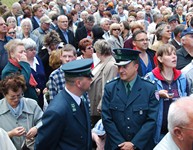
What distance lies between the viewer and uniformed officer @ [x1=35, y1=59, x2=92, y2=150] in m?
3.54

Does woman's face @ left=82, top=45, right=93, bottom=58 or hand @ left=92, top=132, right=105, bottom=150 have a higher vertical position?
woman's face @ left=82, top=45, right=93, bottom=58

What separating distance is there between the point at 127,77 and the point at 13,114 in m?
1.37

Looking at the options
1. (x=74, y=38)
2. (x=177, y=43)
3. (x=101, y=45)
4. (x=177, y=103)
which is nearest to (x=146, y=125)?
(x=177, y=103)

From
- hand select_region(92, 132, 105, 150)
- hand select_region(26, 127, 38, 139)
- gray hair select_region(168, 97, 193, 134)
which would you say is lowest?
hand select_region(92, 132, 105, 150)

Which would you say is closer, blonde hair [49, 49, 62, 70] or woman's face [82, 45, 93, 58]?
blonde hair [49, 49, 62, 70]

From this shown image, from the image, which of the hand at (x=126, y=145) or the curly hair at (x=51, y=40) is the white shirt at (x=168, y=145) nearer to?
the hand at (x=126, y=145)

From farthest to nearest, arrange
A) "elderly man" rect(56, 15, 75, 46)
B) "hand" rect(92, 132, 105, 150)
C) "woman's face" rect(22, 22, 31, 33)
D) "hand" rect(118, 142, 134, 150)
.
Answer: "elderly man" rect(56, 15, 75, 46) → "woman's face" rect(22, 22, 31, 33) → "hand" rect(92, 132, 105, 150) → "hand" rect(118, 142, 134, 150)

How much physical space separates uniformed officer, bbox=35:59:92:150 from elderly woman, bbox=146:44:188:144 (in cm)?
103

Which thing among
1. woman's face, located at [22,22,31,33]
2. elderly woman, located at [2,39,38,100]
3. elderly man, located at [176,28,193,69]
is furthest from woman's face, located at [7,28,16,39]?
elderly man, located at [176,28,193,69]

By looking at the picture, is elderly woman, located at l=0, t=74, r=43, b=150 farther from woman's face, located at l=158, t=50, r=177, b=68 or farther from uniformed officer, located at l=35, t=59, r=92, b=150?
woman's face, located at l=158, t=50, r=177, b=68

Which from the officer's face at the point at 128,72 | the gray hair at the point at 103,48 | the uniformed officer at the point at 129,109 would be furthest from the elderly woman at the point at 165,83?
the gray hair at the point at 103,48

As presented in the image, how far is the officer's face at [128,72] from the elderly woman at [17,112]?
1.07 meters

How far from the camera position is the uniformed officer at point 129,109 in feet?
13.6

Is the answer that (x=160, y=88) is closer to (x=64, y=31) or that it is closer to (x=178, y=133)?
(x=178, y=133)
